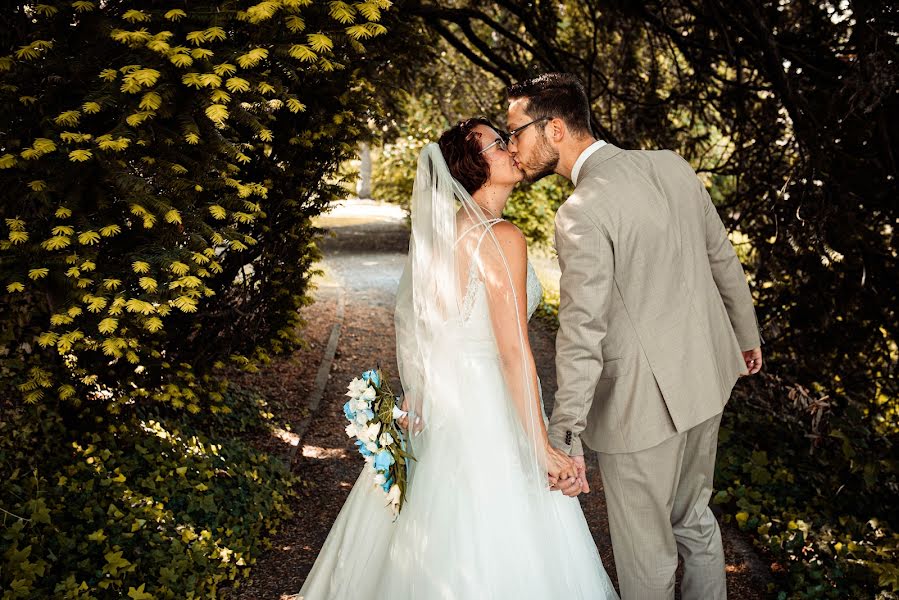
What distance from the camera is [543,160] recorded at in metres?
3.03

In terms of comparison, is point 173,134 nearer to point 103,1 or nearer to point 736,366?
point 103,1

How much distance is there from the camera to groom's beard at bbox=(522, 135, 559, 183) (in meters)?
2.99

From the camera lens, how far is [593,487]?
207 inches

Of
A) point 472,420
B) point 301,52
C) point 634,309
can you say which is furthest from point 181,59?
point 634,309

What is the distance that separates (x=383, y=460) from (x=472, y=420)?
1.39ft

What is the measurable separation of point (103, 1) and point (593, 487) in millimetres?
4313

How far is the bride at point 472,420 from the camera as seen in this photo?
2.96 meters

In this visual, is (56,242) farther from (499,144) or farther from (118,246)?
(499,144)

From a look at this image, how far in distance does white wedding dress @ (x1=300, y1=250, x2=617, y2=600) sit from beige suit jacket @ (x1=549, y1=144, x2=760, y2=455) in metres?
0.39

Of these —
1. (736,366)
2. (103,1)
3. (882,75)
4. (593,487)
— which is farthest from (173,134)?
(882,75)

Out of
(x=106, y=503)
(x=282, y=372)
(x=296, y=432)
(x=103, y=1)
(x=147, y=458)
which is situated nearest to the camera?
(x=103, y=1)

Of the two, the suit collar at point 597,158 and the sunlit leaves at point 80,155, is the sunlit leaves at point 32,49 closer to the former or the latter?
the sunlit leaves at point 80,155

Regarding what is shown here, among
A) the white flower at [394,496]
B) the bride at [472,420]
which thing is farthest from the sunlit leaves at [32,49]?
the white flower at [394,496]

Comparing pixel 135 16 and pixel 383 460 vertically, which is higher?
pixel 135 16
